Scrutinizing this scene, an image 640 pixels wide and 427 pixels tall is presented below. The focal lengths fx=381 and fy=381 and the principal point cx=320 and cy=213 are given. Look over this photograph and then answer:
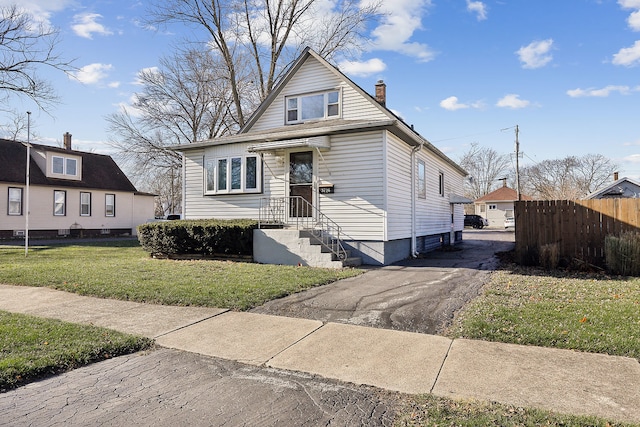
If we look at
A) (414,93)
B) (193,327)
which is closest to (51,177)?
(414,93)

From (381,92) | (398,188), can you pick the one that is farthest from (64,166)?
(398,188)

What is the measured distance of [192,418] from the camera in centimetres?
293

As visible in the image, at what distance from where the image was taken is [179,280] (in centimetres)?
840

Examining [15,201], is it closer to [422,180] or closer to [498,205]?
[422,180]

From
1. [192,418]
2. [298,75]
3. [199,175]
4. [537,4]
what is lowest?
[192,418]

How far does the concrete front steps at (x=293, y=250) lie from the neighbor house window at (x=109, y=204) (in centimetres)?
2068

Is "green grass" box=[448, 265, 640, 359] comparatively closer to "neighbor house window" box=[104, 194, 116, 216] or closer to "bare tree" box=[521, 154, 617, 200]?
"neighbor house window" box=[104, 194, 116, 216]

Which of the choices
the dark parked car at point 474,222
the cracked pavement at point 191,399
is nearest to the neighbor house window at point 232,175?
the cracked pavement at point 191,399

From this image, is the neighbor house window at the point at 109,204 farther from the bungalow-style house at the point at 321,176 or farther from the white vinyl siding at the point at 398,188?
the white vinyl siding at the point at 398,188

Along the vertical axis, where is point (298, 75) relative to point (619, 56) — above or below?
below

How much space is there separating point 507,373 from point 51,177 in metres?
28.5

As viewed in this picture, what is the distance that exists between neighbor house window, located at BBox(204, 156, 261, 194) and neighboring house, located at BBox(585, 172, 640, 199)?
2926 centimetres

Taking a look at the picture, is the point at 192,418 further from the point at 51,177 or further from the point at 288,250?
the point at 51,177

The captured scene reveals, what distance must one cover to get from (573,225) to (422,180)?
5565 millimetres
